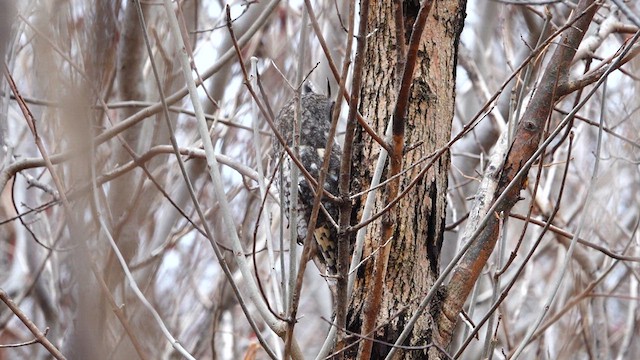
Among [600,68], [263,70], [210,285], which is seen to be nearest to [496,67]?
[263,70]

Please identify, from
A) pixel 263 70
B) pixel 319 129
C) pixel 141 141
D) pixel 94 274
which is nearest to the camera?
pixel 94 274

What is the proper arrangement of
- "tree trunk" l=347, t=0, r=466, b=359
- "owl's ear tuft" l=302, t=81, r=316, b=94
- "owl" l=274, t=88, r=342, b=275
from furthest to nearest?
1. "owl's ear tuft" l=302, t=81, r=316, b=94
2. "owl" l=274, t=88, r=342, b=275
3. "tree trunk" l=347, t=0, r=466, b=359

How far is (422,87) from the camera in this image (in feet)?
8.29

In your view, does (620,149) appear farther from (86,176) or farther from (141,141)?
(86,176)

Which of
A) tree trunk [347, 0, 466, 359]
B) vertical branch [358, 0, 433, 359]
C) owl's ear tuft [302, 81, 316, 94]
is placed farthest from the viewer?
owl's ear tuft [302, 81, 316, 94]

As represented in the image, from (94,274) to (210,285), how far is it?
5000 mm

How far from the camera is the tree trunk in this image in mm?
2359

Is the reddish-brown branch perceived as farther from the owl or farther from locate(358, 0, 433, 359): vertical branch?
the owl

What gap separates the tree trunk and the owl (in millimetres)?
677

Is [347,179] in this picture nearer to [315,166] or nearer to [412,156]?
[412,156]

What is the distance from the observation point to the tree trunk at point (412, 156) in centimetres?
236

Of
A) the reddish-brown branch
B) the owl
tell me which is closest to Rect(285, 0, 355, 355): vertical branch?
the reddish-brown branch

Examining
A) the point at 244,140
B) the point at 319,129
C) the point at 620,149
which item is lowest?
the point at 319,129

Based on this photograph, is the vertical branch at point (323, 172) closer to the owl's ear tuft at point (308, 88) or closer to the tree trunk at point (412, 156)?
the tree trunk at point (412, 156)
